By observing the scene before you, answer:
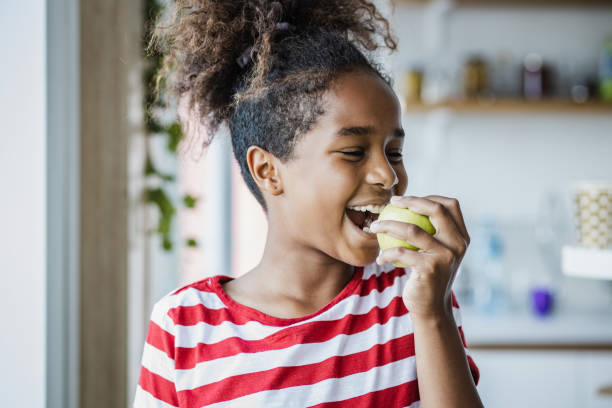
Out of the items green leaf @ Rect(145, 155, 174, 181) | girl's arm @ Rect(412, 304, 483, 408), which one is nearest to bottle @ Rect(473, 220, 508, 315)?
green leaf @ Rect(145, 155, 174, 181)

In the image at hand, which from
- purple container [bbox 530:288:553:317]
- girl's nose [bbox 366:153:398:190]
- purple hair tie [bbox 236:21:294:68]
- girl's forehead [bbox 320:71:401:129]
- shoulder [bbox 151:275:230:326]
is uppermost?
purple hair tie [bbox 236:21:294:68]

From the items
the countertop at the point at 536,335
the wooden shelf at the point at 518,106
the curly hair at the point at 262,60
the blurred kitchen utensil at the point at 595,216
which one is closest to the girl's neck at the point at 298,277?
the curly hair at the point at 262,60

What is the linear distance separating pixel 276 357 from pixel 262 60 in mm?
475

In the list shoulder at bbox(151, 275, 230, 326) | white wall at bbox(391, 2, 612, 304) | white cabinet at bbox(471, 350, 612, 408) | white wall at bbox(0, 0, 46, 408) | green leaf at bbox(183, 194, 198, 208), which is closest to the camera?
shoulder at bbox(151, 275, 230, 326)

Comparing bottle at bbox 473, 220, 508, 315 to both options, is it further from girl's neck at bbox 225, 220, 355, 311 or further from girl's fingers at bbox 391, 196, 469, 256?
girl's fingers at bbox 391, 196, 469, 256

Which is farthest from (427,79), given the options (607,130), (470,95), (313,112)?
(313,112)

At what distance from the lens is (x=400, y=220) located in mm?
785

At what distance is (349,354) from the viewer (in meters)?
0.84

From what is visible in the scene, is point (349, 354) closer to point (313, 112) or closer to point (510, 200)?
point (313, 112)

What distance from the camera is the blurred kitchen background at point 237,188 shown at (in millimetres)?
1108

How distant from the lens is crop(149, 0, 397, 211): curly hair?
0.88m

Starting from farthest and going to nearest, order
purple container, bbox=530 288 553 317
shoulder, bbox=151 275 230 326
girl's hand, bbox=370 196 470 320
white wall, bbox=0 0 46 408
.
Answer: purple container, bbox=530 288 553 317 < white wall, bbox=0 0 46 408 < shoulder, bbox=151 275 230 326 < girl's hand, bbox=370 196 470 320

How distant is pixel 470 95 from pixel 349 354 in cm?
196

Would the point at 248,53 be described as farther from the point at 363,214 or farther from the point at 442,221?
the point at 442,221
